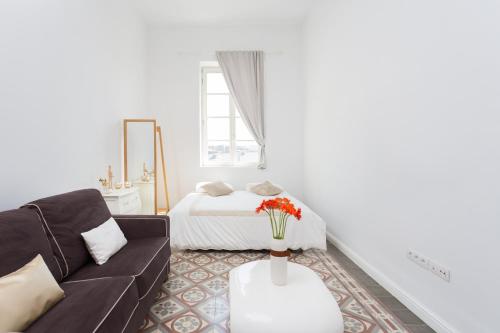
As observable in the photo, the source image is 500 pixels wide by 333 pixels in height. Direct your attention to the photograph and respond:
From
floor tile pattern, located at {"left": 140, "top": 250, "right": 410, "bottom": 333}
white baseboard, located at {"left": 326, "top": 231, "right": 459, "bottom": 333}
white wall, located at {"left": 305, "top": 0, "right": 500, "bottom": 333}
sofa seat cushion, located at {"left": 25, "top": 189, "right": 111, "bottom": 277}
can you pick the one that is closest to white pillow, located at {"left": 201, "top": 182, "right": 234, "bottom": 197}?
floor tile pattern, located at {"left": 140, "top": 250, "right": 410, "bottom": 333}

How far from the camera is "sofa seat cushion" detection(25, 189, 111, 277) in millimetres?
1639

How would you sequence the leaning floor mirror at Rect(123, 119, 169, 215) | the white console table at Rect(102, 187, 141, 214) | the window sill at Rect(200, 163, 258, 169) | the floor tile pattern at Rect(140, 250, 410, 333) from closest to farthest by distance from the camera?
the floor tile pattern at Rect(140, 250, 410, 333), the white console table at Rect(102, 187, 141, 214), the leaning floor mirror at Rect(123, 119, 169, 215), the window sill at Rect(200, 163, 258, 169)

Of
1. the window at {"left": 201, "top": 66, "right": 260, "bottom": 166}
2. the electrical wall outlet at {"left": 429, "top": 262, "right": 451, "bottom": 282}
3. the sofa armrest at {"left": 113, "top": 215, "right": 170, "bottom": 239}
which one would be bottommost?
the electrical wall outlet at {"left": 429, "top": 262, "right": 451, "bottom": 282}

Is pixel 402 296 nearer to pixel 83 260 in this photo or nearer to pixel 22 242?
pixel 83 260

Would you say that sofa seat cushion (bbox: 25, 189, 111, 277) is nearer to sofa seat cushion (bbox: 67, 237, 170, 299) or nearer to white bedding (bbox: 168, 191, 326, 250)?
sofa seat cushion (bbox: 67, 237, 170, 299)

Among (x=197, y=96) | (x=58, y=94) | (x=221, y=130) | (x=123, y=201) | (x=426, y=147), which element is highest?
(x=197, y=96)

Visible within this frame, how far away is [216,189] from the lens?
381 centimetres

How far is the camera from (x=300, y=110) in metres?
4.65

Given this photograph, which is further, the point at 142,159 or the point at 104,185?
the point at 142,159

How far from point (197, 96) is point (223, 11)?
4.57 feet

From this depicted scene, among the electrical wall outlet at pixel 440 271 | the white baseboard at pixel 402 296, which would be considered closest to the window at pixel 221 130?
the white baseboard at pixel 402 296

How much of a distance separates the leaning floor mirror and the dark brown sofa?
142 cm

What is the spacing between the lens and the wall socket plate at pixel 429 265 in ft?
5.41

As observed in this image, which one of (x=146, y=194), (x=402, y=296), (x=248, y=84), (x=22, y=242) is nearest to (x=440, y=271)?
(x=402, y=296)
